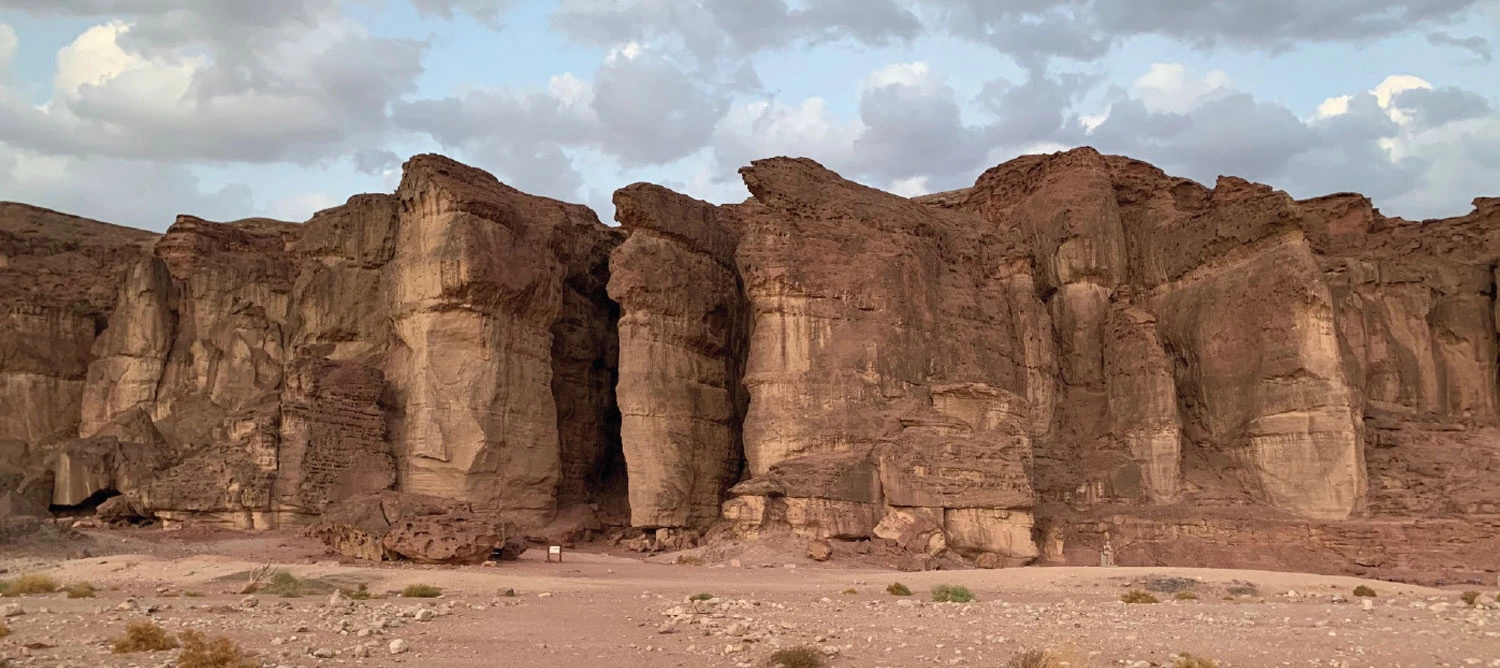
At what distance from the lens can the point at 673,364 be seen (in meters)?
35.5

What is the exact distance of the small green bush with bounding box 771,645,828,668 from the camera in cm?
1161

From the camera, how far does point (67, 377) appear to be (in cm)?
4378

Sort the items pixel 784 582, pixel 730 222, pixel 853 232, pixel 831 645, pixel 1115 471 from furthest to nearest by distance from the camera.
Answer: pixel 730 222, pixel 1115 471, pixel 853 232, pixel 784 582, pixel 831 645

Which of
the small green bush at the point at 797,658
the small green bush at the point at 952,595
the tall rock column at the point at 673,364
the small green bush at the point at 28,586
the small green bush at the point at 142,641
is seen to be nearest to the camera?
the small green bush at the point at 797,658

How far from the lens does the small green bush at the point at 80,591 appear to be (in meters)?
18.0

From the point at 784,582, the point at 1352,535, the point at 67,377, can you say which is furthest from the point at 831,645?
the point at 67,377

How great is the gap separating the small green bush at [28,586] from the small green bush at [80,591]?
32 centimetres

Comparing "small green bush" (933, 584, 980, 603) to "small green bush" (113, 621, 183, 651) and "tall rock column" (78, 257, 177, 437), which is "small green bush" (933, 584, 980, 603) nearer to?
"small green bush" (113, 621, 183, 651)

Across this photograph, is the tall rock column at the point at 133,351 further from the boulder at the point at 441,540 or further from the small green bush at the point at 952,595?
the small green bush at the point at 952,595

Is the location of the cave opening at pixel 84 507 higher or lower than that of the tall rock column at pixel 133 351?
lower

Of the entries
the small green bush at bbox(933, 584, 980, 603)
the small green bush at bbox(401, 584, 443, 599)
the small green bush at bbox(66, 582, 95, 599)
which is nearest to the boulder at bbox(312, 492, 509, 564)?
the small green bush at bbox(401, 584, 443, 599)

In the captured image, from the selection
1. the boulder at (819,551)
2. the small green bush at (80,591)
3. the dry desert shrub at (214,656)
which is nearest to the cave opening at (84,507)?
the small green bush at (80,591)

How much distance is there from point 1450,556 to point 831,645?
25545 mm

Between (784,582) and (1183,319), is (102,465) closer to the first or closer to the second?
(784,582)
